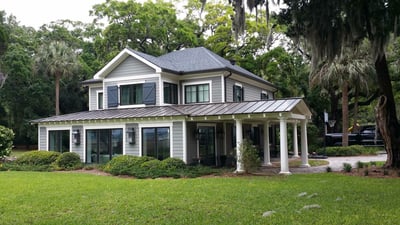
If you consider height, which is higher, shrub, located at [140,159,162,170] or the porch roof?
the porch roof

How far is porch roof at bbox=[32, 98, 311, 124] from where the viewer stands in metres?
15.1

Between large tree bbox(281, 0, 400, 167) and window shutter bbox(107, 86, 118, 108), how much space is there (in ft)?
37.3

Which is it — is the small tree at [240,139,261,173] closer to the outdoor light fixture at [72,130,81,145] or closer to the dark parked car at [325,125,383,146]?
the outdoor light fixture at [72,130,81,145]

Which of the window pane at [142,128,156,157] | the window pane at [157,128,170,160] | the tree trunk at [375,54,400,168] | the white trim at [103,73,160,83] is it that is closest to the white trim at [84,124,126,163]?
the window pane at [142,128,156,157]

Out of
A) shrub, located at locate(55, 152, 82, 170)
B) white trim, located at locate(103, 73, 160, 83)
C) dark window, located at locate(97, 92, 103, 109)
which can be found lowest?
shrub, located at locate(55, 152, 82, 170)

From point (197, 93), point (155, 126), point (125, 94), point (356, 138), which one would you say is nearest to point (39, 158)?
point (125, 94)

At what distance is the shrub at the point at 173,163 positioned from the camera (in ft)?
50.9

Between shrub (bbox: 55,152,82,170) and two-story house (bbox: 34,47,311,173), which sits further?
shrub (bbox: 55,152,82,170)

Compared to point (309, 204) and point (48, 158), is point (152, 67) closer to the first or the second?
point (48, 158)

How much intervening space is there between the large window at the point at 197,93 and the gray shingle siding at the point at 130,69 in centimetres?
212

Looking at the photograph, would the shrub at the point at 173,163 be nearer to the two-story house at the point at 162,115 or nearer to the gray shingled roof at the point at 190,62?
the two-story house at the point at 162,115

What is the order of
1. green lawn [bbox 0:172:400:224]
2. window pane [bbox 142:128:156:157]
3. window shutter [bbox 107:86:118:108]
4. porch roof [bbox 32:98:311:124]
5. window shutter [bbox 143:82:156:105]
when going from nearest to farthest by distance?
1. green lawn [bbox 0:172:400:224]
2. porch roof [bbox 32:98:311:124]
3. window pane [bbox 142:128:156:157]
4. window shutter [bbox 143:82:156:105]
5. window shutter [bbox 107:86:118:108]

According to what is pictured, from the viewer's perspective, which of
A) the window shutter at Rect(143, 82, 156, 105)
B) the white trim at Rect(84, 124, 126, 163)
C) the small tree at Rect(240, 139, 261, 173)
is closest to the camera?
the small tree at Rect(240, 139, 261, 173)

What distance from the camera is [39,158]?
1880 cm
